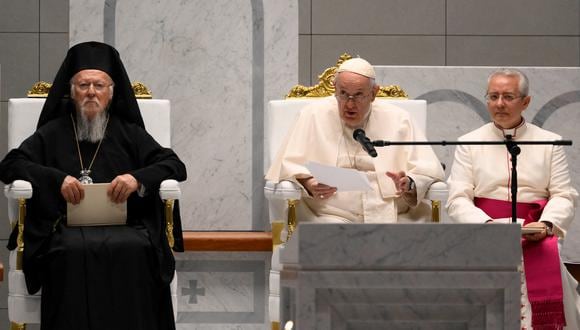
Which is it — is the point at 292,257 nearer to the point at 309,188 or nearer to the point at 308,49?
the point at 309,188

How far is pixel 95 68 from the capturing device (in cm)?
596

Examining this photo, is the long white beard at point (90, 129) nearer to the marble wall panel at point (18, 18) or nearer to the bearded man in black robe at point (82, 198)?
the bearded man in black robe at point (82, 198)

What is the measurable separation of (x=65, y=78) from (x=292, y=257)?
10.4 ft

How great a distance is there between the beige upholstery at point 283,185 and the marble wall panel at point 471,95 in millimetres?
523

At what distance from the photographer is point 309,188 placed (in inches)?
220

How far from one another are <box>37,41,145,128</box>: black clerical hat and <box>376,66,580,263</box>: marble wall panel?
184cm

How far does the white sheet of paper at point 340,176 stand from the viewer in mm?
4387

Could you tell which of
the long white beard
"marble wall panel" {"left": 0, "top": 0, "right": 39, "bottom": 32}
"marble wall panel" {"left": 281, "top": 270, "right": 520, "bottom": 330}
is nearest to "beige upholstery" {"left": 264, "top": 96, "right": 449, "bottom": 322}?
the long white beard

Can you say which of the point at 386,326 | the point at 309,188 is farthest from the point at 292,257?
the point at 309,188

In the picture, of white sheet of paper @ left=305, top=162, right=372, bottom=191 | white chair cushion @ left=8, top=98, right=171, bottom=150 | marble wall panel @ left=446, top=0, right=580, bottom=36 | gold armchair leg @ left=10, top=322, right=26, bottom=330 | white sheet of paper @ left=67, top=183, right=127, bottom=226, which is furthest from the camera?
marble wall panel @ left=446, top=0, right=580, bottom=36

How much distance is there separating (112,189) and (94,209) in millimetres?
139

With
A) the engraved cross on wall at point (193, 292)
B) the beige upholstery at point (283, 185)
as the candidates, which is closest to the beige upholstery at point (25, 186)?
the beige upholstery at point (283, 185)

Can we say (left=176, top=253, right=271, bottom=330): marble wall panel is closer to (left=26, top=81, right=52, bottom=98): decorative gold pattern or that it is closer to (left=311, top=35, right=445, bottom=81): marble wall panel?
(left=26, top=81, right=52, bottom=98): decorative gold pattern

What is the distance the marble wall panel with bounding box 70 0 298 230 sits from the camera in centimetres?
720
